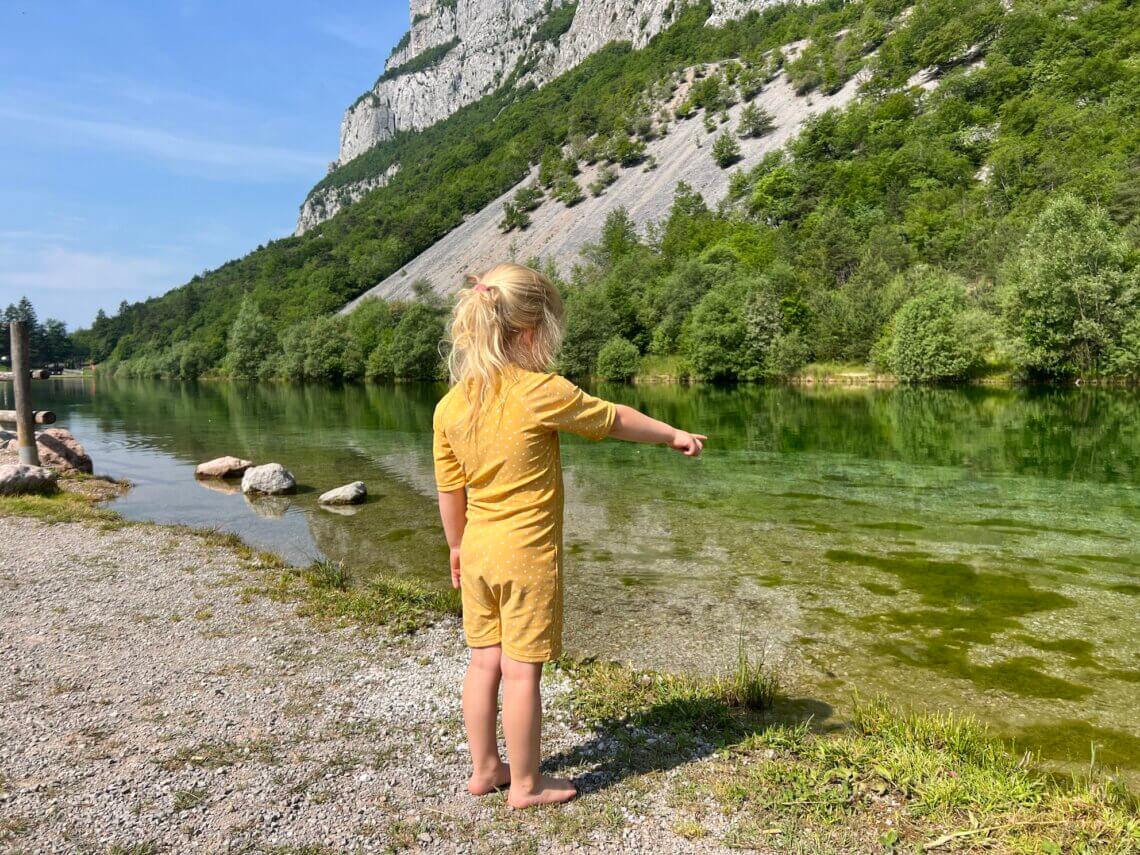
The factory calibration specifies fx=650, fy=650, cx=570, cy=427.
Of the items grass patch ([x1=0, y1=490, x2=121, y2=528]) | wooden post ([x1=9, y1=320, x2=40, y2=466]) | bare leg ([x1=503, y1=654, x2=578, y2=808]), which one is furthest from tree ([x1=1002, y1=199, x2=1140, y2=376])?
wooden post ([x1=9, y1=320, x2=40, y2=466])

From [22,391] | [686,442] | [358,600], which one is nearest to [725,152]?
Answer: [22,391]

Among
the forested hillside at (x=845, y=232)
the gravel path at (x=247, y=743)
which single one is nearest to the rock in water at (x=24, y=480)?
the gravel path at (x=247, y=743)

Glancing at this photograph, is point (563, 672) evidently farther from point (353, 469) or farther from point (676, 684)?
point (353, 469)

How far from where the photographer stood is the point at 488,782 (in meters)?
3.71

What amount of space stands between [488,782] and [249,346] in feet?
390

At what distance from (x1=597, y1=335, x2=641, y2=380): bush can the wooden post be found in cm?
5471

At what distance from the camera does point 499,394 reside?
340cm

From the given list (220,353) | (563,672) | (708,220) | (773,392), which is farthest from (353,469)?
(220,353)

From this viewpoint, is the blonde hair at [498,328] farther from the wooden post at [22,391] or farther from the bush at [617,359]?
the bush at [617,359]

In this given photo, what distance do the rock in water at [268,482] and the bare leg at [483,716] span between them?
1461cm

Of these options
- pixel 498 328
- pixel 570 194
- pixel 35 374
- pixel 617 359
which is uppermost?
pixel 570 194

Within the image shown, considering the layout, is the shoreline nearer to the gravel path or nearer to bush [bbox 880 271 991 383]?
the gravel path

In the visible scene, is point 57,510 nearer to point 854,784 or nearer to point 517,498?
point 517,498

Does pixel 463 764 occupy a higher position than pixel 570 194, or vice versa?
pixel 570 194
